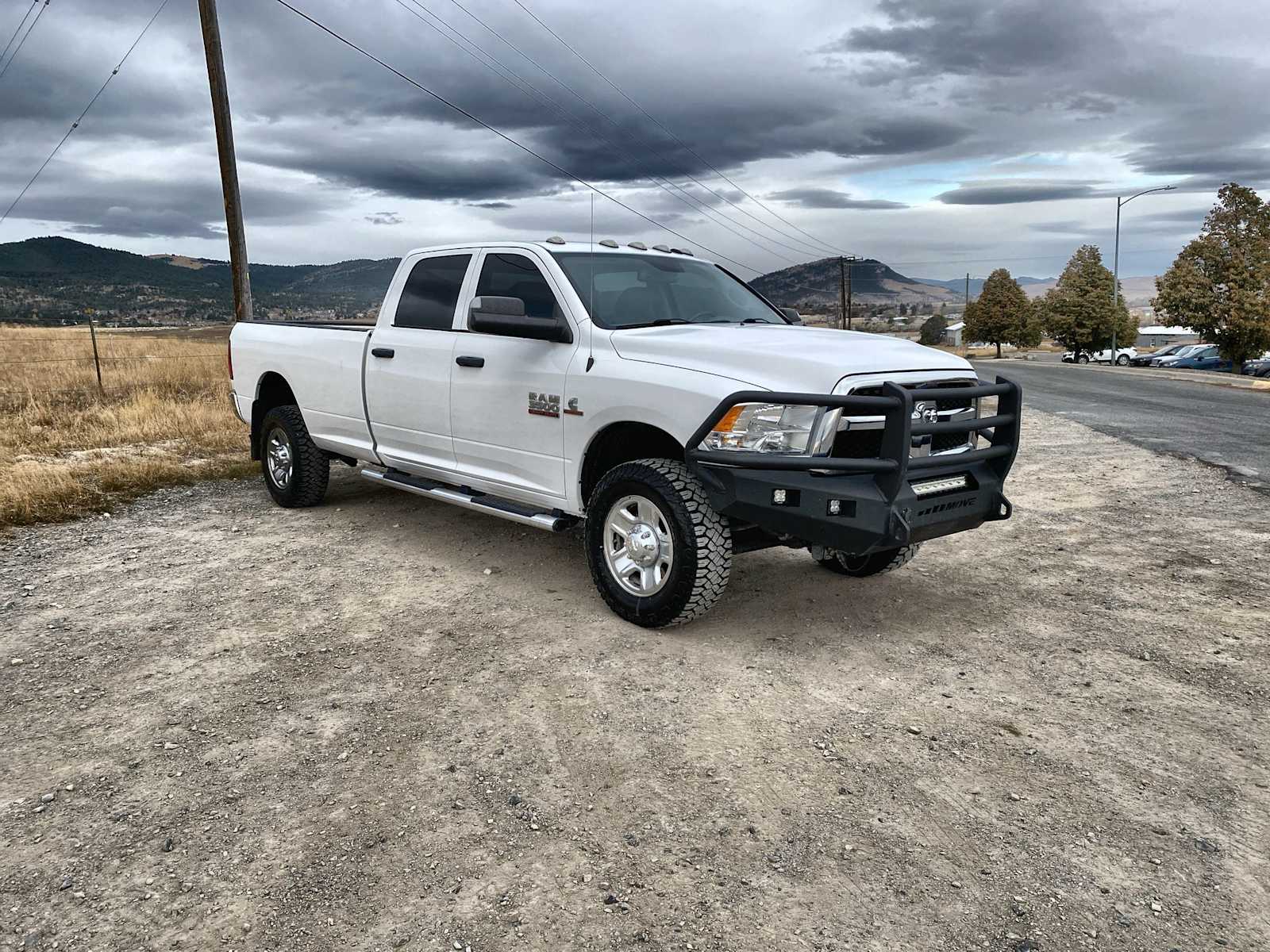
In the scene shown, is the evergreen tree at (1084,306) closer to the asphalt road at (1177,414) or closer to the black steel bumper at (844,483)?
the asphalt road at (1177,414)

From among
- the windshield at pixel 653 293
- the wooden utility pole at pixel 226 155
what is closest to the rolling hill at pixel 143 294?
the wooden utility pole at pixel 226 155

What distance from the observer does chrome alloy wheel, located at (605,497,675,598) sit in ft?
15.3

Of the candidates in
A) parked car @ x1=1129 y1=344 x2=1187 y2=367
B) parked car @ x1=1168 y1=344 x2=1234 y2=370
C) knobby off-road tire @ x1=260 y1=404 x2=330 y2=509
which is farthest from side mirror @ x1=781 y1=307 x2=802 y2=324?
parked car @ x1=1129 y1=344 x2=1187 y2=367

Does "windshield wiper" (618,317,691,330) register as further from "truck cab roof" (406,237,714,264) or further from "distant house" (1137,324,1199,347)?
"distant house" (1137,324,1199,347)

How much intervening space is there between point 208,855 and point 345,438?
457 cm

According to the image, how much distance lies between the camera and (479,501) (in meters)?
5.75

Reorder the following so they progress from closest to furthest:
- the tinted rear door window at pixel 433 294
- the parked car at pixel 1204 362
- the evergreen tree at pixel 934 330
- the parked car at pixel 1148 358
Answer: the tinted rear door window at pixel 433 294
the parked car at pixel 1204 362
the parked car at pixel 1148 358
the evergreen tree at pixel 934 330

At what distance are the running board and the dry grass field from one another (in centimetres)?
300

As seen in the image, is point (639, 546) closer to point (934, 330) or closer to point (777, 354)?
point (777, 354)

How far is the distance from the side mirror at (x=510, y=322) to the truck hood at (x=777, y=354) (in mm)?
378

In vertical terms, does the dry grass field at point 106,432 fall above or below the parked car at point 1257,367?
above

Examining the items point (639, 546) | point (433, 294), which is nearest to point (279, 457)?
point (433, 294)

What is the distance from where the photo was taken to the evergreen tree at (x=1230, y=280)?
39.6 metres

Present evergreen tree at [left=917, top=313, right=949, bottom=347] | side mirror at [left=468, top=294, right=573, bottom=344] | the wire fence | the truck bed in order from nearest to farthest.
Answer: side mirror at [left=468, top=294, right=573, bottom=344], the truck bed, the wire fence, evergreen tree at [left=917, top=313, right=949, bottom=347]
